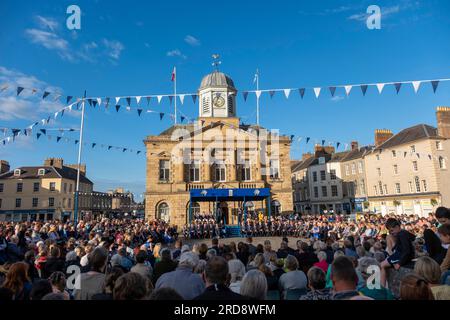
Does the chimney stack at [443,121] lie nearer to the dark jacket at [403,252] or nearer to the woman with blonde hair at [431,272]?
the dark jacket at [403,252]

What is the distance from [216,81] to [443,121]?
2610 centimetres

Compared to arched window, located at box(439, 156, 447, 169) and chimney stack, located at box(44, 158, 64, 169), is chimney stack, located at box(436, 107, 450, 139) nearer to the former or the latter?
arched window, located at box(439, 156, 447, 169)

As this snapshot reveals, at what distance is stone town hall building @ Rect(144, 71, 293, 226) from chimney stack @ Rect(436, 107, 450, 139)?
16.1m

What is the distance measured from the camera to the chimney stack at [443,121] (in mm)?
31625

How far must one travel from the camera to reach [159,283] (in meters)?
4.27

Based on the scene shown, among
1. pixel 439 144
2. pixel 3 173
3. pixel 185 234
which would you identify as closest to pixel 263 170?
pixel 185 234

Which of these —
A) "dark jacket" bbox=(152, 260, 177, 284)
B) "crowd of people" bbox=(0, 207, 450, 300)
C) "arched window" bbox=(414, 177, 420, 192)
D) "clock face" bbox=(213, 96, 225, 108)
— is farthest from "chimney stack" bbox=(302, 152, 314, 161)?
"dark jacket" bbox=(152, 260, 177, 284)

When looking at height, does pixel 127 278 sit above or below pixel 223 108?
below

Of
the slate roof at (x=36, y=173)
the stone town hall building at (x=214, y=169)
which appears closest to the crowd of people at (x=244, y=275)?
the stone town hall building at (x=214, y=169)

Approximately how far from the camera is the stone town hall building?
33031mm

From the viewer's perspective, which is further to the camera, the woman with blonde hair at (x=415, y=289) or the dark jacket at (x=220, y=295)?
the dark jacket at (x=220, y=295)

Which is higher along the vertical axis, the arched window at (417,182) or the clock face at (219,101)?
the clock face at (219,101)
